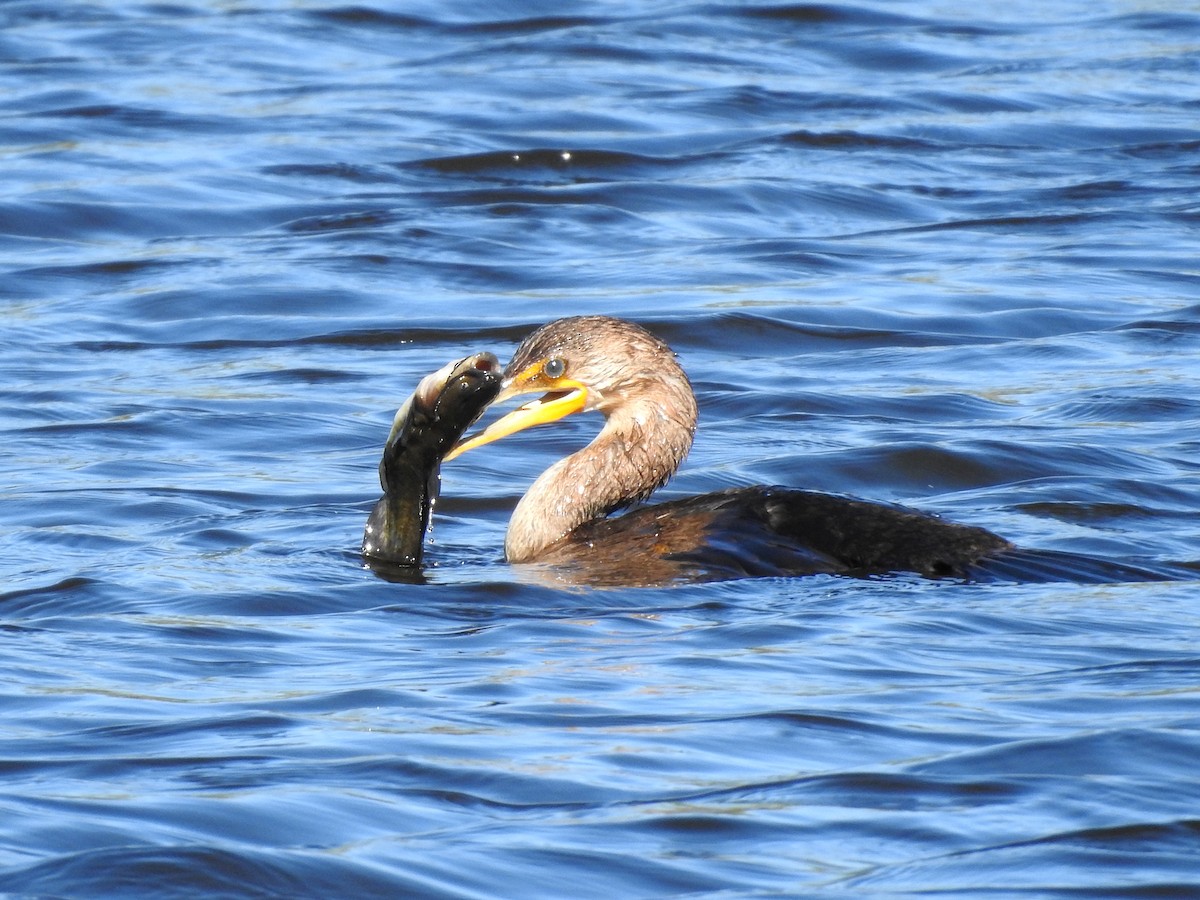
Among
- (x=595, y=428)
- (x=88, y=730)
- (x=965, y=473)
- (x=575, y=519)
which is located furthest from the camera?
(x=595, y=428)

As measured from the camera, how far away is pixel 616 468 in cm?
873

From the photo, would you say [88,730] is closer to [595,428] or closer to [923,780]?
[923,780]

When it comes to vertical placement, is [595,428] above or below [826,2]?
below

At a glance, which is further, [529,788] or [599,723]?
[599,723]

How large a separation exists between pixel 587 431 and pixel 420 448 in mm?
3326

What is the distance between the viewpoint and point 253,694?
638 cm

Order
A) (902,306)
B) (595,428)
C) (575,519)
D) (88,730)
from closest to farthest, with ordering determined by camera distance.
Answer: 1. (88,730)
2. (575,519)
3. (595,428)
4. (902,306)

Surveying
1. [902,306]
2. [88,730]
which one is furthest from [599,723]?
[902,306]

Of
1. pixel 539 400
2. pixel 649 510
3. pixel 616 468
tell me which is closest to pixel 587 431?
pixel 539 400

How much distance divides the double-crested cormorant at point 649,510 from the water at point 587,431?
0.20 metres

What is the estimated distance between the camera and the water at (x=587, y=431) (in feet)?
17.4

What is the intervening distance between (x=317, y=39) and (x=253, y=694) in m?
14.5

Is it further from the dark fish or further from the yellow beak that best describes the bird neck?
the dark fish

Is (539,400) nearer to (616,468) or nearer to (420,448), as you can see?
(616,468)
